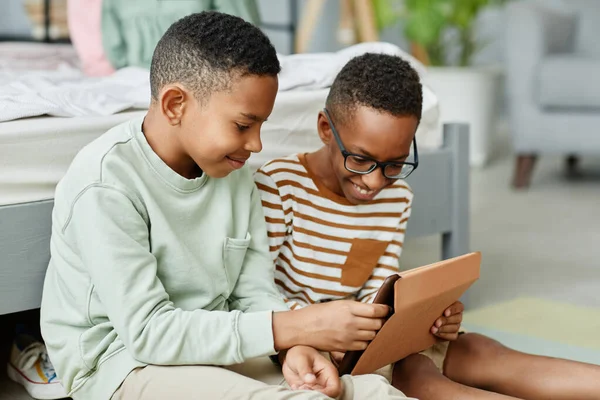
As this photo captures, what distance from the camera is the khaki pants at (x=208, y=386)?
0.88 meters

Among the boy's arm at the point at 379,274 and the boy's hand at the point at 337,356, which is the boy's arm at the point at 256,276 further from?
the boy's arm at the point at 379,274

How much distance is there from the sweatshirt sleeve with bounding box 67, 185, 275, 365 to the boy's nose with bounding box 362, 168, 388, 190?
292 mm

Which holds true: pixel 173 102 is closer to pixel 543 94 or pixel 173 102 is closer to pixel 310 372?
pixel 310 372

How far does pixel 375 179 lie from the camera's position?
3.70ft

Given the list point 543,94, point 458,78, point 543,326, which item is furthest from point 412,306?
point 458,78

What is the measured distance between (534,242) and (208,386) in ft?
5.02

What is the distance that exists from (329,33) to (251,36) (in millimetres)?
3215

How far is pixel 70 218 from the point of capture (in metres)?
0.94

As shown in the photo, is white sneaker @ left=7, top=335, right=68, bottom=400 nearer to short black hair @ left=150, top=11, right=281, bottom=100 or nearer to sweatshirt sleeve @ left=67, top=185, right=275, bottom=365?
sweatshirt sleeve @ left=67, top=185, right=275, bottom=365

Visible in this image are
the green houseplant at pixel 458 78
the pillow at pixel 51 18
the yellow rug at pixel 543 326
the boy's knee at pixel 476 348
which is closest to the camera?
the boy's knee at pixel 476 348

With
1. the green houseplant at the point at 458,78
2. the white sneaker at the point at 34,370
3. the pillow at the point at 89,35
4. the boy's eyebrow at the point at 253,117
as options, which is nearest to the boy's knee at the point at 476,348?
the boy's eyebrow at the point at 253,117

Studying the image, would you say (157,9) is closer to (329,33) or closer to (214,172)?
(214,172)

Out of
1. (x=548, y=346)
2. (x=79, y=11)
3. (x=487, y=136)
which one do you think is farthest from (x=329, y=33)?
(x=548, y=346)

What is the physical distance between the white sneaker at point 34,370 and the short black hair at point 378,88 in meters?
0.57
